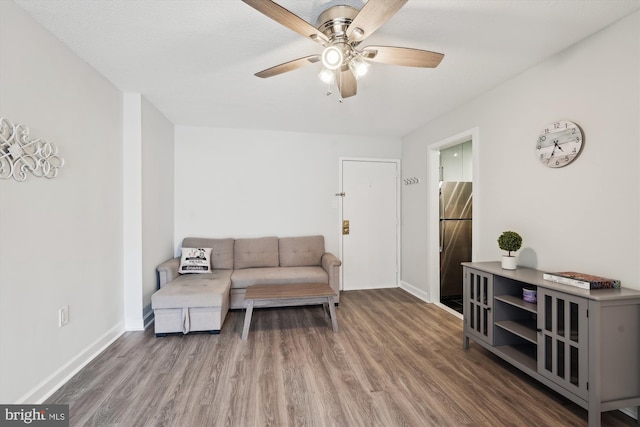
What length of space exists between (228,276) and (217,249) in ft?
1.78

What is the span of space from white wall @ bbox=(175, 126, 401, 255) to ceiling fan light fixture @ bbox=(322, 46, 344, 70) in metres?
2.70

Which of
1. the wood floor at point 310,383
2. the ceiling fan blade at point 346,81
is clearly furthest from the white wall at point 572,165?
the ceiling fan blade at point 346,81

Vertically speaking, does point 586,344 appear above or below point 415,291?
above

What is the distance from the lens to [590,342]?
156 centimetres

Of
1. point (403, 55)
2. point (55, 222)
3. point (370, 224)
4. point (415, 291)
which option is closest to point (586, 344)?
point (403, 55)

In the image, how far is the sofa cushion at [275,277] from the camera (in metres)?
3.37

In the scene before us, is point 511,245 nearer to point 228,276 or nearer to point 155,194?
point 228,276

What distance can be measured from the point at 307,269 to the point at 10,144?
2.89m

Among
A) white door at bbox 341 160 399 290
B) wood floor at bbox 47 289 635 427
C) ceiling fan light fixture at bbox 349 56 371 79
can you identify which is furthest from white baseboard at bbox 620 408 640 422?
white door at bbox 341 160 399 290

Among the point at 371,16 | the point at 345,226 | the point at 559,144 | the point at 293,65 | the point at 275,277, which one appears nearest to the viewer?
the point at 371,16

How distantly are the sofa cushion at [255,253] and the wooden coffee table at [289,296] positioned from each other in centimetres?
79

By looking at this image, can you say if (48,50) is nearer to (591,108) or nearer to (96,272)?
(96,272)

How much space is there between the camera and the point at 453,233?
3812 mm

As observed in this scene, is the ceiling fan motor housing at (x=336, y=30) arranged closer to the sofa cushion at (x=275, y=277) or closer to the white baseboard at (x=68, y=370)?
the sofa cushion at (x=275, y=277)
